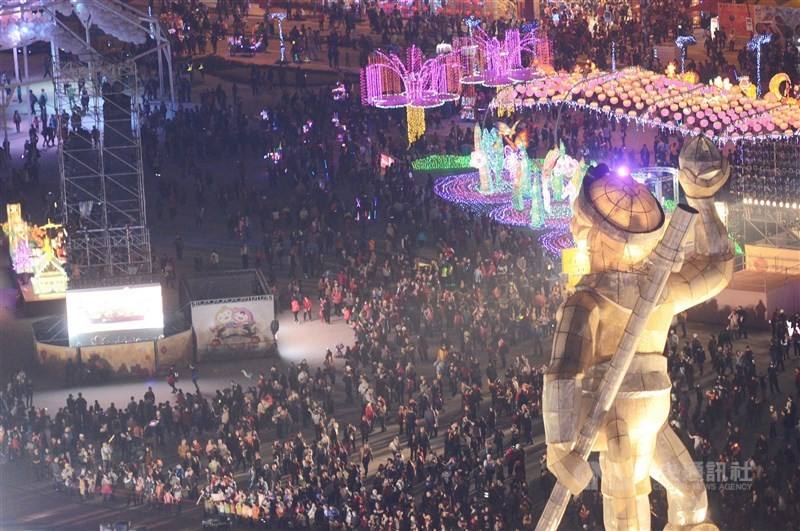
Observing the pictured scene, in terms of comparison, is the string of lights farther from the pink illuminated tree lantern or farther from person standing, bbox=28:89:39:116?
person standing, bbox=28:89:39:116

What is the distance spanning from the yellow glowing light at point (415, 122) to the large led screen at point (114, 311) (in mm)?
17826

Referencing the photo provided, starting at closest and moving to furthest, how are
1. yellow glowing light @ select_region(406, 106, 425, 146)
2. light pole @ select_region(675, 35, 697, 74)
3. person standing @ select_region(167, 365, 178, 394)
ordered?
1. person standing @ select_region(167, 365, 178, 394)
2. yellow glowing light @ select_region(406, 106, 425, 146)
3. light pole @ select_region(675, 35, 697, 74)

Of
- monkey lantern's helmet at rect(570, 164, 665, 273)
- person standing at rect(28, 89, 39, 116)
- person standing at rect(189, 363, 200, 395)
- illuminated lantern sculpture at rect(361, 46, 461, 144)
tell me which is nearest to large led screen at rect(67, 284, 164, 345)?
person standing at rect(189, 363, 200, 395)

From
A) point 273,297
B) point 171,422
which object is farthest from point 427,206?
point 171,422

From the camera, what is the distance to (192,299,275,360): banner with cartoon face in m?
51.7

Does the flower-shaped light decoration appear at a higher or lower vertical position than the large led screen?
higher

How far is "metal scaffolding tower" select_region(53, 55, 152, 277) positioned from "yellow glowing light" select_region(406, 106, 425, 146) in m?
9.91

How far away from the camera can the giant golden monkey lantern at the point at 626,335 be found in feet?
75.5

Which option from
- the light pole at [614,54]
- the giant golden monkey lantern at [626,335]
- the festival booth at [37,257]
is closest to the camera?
the giant golden monkey lantern at [626,335]

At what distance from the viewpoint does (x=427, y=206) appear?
200 ft

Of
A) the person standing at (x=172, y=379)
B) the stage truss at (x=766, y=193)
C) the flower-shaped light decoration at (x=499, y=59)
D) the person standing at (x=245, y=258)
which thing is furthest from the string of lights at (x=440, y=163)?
the person standing at (x=172, y=379)

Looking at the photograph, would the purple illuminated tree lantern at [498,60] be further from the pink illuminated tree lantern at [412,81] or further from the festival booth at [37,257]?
the festival booth at [37,257]

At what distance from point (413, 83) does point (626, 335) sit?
47002mm

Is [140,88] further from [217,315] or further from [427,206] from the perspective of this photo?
[217,315]
